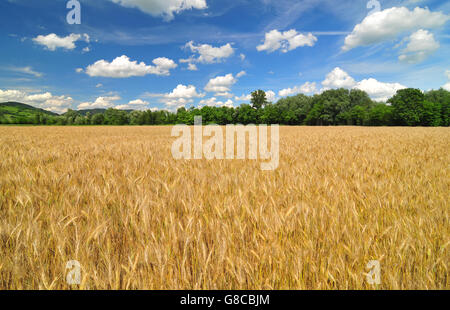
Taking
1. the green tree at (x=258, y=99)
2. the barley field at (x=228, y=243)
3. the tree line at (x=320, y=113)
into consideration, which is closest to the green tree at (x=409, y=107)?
the tree line at (x=320, y=113)

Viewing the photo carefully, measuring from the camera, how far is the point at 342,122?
73.6 m

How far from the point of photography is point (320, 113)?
240ft

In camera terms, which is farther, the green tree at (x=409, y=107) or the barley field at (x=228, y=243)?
the green tree at (x=409, y=107)

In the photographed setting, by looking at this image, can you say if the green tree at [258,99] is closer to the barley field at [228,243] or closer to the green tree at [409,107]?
the green tree at [409,107]

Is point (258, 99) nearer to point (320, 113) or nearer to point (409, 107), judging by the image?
point (320, 113)

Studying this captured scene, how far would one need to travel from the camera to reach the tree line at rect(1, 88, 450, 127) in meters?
52.7

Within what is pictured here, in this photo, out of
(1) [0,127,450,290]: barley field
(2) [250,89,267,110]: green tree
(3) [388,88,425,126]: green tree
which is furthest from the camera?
(2) [250,89,267,110]: green tree

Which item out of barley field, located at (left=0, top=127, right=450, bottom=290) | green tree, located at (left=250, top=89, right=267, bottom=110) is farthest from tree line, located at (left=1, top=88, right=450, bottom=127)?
barley field, located at (left=0, top=127, right=450, bottom=290)

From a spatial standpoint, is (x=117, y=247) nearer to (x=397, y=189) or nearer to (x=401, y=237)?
(x=401, y=237)

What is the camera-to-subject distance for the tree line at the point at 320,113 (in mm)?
52656

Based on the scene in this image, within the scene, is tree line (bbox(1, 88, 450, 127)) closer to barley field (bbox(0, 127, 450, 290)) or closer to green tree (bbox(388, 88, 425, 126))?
green tree (bbox(388, 88, 425, 126))
